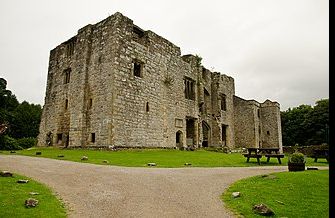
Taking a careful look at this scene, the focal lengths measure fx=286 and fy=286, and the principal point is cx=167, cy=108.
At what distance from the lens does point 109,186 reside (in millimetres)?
9836

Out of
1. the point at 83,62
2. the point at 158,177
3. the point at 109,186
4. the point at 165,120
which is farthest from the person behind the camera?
the point at 165,120

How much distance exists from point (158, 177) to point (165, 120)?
1659 centimetres

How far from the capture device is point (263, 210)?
7426 mm

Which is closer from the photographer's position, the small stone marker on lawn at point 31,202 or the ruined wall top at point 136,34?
the small stone marker on lawn at point 31,202

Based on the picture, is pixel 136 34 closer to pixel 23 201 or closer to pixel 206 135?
pixel 206 135

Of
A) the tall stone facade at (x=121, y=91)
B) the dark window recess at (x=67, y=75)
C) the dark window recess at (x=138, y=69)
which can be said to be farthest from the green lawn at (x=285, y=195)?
the dark window recess at (x=67, y=75)

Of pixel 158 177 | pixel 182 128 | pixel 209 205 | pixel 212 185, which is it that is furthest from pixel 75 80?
pixel 209 205

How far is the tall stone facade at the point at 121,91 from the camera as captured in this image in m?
23.7

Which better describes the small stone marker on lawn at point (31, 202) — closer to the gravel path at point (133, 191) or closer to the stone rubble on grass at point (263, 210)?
the gravel path at point (133, 191)

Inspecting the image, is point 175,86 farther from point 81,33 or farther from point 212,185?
point 212,185

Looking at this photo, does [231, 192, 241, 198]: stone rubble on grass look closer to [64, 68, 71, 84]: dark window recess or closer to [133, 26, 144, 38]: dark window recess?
[133, 26, 144, 38]: dark window recess

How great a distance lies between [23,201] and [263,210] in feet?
20.7

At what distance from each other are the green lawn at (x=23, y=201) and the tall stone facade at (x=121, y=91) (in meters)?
13.1

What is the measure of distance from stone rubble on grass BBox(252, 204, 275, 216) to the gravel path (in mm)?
764
